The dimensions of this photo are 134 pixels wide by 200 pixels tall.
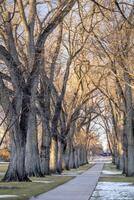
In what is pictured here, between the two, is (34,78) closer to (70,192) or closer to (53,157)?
(70,192)

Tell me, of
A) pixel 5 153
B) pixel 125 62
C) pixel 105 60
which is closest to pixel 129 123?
pixel 105 60

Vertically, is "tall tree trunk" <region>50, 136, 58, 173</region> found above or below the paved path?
above

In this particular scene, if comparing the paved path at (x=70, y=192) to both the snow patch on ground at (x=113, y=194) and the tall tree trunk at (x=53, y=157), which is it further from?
the tall tree trunk at (x=53, y=157)

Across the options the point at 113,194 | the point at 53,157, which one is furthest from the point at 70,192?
the point at 53,157

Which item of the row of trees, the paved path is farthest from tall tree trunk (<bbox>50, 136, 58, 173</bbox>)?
the paved path

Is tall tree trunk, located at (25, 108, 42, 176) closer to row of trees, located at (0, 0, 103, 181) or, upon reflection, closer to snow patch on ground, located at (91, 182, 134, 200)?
row of trees, located at (0, 0, 103, 181)

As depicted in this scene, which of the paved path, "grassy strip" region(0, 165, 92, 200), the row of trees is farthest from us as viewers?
the row of trees

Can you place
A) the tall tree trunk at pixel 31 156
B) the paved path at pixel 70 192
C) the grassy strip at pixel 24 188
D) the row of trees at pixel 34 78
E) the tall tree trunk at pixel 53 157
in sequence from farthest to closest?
the tall tree trunk at pixel 53 157 < the tall tree trunk at pixel 31 156 < the row of trees at pixel 34 78 < the grassy strip at pixel 24 188 < the paved path at pixel 70 192

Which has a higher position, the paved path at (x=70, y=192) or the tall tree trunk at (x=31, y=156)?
the tall tree trunk at (x=31, y=156)

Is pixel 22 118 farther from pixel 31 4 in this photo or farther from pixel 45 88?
pixel 45 88

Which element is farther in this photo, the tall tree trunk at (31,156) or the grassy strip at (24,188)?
the tall tree trunk at (31,156)

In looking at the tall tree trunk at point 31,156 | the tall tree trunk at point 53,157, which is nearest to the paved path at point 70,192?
the tall tree trunk at point 31,156

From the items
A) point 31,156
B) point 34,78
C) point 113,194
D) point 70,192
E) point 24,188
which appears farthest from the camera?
point 31,156

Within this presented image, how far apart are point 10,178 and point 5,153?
93.2m
